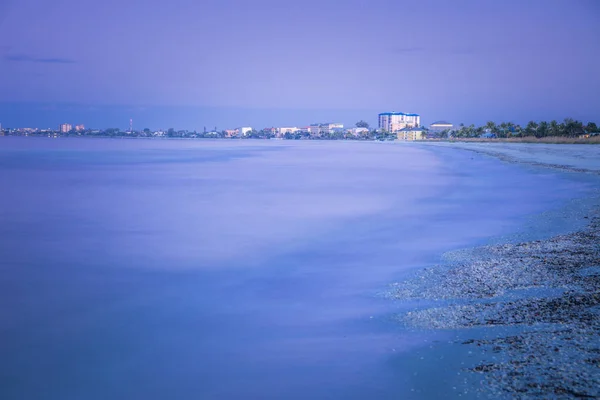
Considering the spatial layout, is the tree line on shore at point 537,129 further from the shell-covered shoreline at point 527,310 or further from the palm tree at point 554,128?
the shell-covered shoreline at point 527,310

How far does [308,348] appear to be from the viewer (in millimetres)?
6145

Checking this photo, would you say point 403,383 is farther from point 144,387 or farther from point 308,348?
point 144,387

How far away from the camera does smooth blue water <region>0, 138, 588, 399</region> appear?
5.48 metres

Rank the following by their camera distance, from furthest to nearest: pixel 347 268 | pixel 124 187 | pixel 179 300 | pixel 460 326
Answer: pixel 124 187
pixel 347 268
pixel 179 300
pixel 460 326

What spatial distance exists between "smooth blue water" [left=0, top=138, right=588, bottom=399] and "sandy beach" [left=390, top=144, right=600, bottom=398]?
19.0 inches

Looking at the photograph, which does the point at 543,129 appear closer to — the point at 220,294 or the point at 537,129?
the point at 537,129

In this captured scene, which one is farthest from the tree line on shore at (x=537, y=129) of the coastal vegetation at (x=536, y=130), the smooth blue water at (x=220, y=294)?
the smooth blue water at (x=220, y=294)

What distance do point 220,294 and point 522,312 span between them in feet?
14.6

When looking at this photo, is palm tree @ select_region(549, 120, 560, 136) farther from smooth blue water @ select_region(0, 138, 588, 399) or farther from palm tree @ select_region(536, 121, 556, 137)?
smooth blue water @ select_region(0, 138, 588, 399)

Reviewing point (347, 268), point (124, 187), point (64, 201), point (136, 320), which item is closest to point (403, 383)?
point (136, 320)

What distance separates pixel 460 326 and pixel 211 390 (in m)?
2.85

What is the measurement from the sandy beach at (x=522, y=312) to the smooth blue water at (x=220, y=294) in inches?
19.0

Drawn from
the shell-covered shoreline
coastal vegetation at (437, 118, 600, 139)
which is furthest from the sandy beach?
coastal vegetation at (437, 118, 600, 139)

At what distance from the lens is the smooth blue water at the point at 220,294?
18.0 ft
